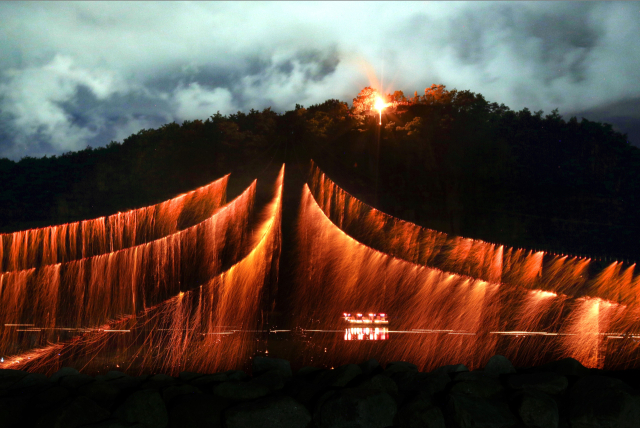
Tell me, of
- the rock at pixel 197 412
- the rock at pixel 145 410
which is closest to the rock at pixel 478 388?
the rock at pixel 197 412

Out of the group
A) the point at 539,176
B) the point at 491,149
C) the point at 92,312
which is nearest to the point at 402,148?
the point at 491,149

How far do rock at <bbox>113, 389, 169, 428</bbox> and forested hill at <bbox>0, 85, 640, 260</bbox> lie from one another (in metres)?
18.4

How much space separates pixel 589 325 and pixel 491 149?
16966mm

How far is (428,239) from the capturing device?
19828mm

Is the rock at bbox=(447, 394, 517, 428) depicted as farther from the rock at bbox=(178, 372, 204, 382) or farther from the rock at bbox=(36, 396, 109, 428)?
the rock at bbox=(36, 396, 109, 428)

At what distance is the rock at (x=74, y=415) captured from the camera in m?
4.69

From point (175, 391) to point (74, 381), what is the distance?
1527 millimetres

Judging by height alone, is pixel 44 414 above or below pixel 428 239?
below

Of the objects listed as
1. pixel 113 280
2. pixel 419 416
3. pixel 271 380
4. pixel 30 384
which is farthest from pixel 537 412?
pixel 113 280

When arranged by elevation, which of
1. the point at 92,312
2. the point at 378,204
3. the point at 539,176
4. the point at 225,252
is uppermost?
the point at 539,176

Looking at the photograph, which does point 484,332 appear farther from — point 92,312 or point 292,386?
point 92,312

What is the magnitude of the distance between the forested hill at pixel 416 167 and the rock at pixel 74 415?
18.5 meters

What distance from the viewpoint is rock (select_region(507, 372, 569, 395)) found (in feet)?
18.1

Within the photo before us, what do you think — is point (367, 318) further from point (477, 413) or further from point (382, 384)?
point (477, 413)
